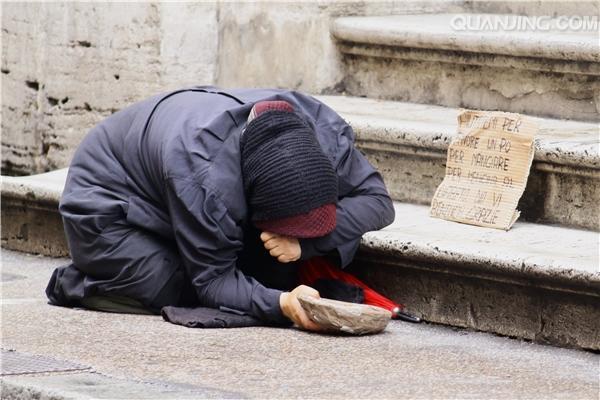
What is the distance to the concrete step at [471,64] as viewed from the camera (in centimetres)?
500

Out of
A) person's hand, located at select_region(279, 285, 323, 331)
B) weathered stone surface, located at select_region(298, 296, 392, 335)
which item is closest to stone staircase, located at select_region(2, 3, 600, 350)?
weathered stone surface, located at select_region(298, 296, 392, 335)

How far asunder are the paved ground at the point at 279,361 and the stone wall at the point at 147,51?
1.72m

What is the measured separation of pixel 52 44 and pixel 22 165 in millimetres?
625

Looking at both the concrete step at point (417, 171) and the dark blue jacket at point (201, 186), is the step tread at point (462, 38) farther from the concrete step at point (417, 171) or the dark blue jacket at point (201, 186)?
the dark blue jacket at point (201, 186)

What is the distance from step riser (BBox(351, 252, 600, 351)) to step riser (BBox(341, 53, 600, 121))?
113 cm

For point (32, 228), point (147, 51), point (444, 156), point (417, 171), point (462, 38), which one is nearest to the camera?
point (444, 156)

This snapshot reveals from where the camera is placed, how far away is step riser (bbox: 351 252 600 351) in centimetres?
400

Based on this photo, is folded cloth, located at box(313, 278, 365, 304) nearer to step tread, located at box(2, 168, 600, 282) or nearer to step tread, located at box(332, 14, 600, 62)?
step tread, located at box(2, 168, 600, 282)

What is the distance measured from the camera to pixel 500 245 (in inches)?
165

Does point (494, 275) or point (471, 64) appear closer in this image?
point (494, 275)

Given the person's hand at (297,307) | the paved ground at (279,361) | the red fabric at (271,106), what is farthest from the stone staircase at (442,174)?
the red fabric at (271,106)

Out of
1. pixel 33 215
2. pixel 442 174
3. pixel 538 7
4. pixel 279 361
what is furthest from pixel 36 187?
pixel 538 7

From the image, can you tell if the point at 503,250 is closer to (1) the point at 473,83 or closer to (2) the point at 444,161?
(2) the point at 444,161

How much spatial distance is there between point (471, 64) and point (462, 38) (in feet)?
0.45
